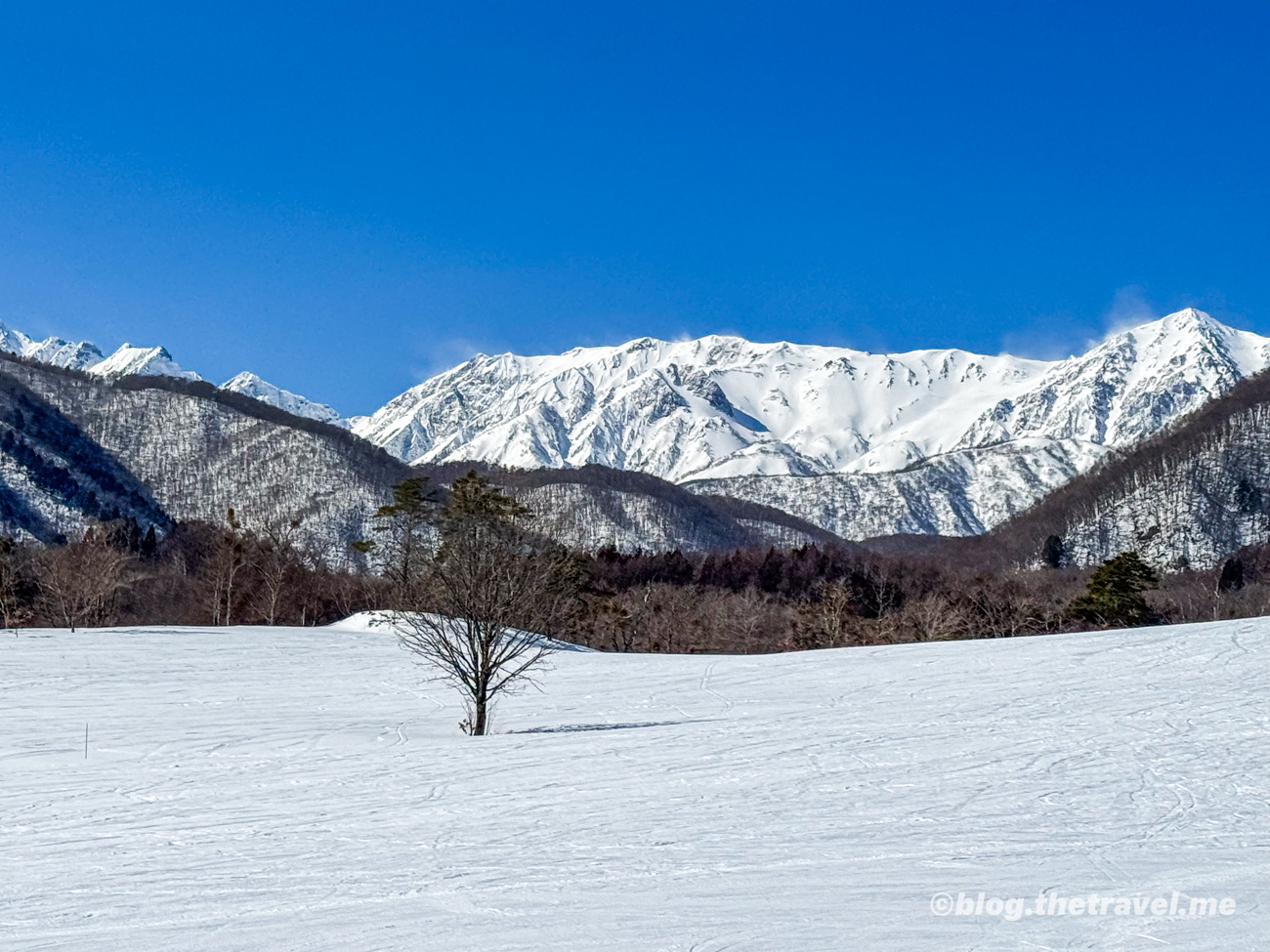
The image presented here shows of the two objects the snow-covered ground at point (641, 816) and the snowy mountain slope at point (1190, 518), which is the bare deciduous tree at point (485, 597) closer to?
the snow-covered ground at point (641, 816)

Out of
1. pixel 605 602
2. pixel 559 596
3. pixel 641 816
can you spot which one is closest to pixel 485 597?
pixel 559 596

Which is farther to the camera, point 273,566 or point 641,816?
point 273,566

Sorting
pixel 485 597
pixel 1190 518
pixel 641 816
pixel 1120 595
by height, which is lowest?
pixel 641 816

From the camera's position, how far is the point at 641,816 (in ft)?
43.6

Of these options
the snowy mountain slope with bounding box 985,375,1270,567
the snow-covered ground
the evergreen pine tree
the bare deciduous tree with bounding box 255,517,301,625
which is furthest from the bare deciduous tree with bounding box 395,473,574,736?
the snowy mountain slope with bounding box 985,375,1270,567

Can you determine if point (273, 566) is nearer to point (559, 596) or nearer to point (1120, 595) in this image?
point (559, 596)

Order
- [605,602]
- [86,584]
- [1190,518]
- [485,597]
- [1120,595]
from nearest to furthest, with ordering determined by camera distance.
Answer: [485,597] < [86,584] < [1120,595] < [605,602] < [1190,518]

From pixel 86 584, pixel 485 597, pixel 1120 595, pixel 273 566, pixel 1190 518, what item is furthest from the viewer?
pixel 1190 518

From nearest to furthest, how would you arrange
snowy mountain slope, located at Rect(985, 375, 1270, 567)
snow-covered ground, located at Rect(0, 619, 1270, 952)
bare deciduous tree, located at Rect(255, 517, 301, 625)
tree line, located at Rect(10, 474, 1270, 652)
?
snow-covered ground, located at Rect(0, 619, 1270, 952), tree line, located at Rect(10, 474, 1270, 652), bare deciduous tree, located at Rect(255, 517, 301, 625), snowy mountain slope, located at Rect(985, 375, 1270, 567)

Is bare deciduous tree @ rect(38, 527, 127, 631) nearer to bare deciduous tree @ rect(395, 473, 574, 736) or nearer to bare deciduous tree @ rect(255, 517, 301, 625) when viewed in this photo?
bare deciduous tree @ rect(255, 517, 301, 625)

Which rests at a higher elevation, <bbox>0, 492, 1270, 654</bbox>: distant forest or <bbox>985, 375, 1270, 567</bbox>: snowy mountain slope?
<bbox>985, 375, 1270, 567</bbox>: snowy mountain slope

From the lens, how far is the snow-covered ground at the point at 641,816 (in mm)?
8445

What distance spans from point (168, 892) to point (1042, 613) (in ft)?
232

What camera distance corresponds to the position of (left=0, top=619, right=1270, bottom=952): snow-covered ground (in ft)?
27.7
